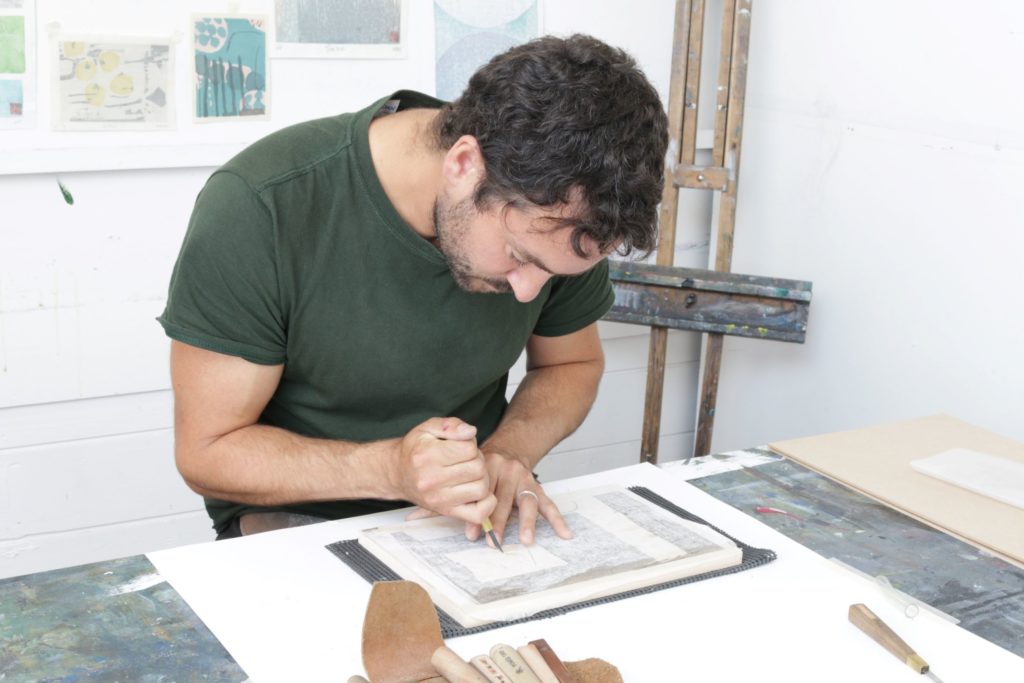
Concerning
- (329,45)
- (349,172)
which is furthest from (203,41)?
(349,172)

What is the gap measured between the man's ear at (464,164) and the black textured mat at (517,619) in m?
0.49

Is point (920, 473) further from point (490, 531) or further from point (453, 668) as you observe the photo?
point (453, 668)

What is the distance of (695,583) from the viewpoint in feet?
4.51

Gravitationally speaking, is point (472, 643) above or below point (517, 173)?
below

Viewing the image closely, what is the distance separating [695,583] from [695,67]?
1802mm

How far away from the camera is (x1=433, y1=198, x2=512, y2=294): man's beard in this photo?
1494 millimetres

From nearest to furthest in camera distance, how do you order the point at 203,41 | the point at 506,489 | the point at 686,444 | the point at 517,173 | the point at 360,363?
1. the point at 517,173
2. the point at 506,489
3. the point at 360,363
4. the point at 203,41
5. the point at 686,444

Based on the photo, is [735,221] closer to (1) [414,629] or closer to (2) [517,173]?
(2) [517,173]

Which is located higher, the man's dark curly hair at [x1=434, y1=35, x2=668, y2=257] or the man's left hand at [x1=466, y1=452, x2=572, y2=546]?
the man's dark curly hair at [x1=434, y1=35, x2=668, y2=257]

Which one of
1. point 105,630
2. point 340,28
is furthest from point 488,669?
point 340,28

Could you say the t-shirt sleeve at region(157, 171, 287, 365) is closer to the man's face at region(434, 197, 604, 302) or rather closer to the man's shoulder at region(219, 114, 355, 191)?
the man's shoulder at region(219, 114, 355, 191)

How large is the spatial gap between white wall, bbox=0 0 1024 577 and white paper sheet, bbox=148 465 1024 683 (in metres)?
1.20

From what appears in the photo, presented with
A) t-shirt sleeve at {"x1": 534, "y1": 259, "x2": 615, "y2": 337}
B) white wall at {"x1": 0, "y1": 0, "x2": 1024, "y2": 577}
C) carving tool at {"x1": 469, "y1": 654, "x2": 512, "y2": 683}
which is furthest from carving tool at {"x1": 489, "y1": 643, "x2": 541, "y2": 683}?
white wall at {"x1": 0, "y1": 0, "x2": 1024, "y2": 577}

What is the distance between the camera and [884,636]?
1248mm
